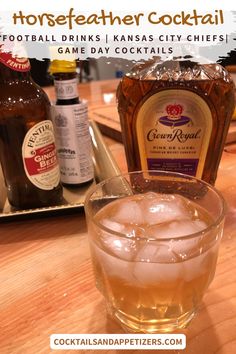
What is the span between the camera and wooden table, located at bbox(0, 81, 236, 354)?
0.41 m

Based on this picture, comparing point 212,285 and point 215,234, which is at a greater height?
point 215,234

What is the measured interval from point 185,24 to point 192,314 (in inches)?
19.4

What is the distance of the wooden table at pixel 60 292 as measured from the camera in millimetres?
410

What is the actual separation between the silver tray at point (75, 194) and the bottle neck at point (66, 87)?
162 mm

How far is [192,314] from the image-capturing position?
417mm

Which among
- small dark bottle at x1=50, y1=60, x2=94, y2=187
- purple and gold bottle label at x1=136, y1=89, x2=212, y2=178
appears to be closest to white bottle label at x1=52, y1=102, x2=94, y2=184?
small dark bottle at x1=50, y1=60, x2=94, y2=187

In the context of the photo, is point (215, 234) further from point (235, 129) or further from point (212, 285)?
point (235, 129)

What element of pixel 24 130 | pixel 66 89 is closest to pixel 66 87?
pixel 66 89

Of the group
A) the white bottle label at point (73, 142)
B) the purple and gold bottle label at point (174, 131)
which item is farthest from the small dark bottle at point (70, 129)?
the purple and gold bottle label at point (174, 131)

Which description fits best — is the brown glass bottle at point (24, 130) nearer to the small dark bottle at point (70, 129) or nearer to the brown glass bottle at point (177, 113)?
the small dark bottle at point (70, 129)

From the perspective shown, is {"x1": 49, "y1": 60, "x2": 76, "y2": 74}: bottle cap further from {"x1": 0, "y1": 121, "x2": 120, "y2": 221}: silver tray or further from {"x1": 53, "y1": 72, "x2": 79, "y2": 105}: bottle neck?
{"x1": 0, "y1": 121, "x2": 120, "y2": 221}: silver tray

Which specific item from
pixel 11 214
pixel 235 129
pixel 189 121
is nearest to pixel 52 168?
pixel 11 214

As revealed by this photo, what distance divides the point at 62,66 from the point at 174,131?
218mm

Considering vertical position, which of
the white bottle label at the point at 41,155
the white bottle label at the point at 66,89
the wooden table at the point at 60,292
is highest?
the white bottle label at the point at 66,89
